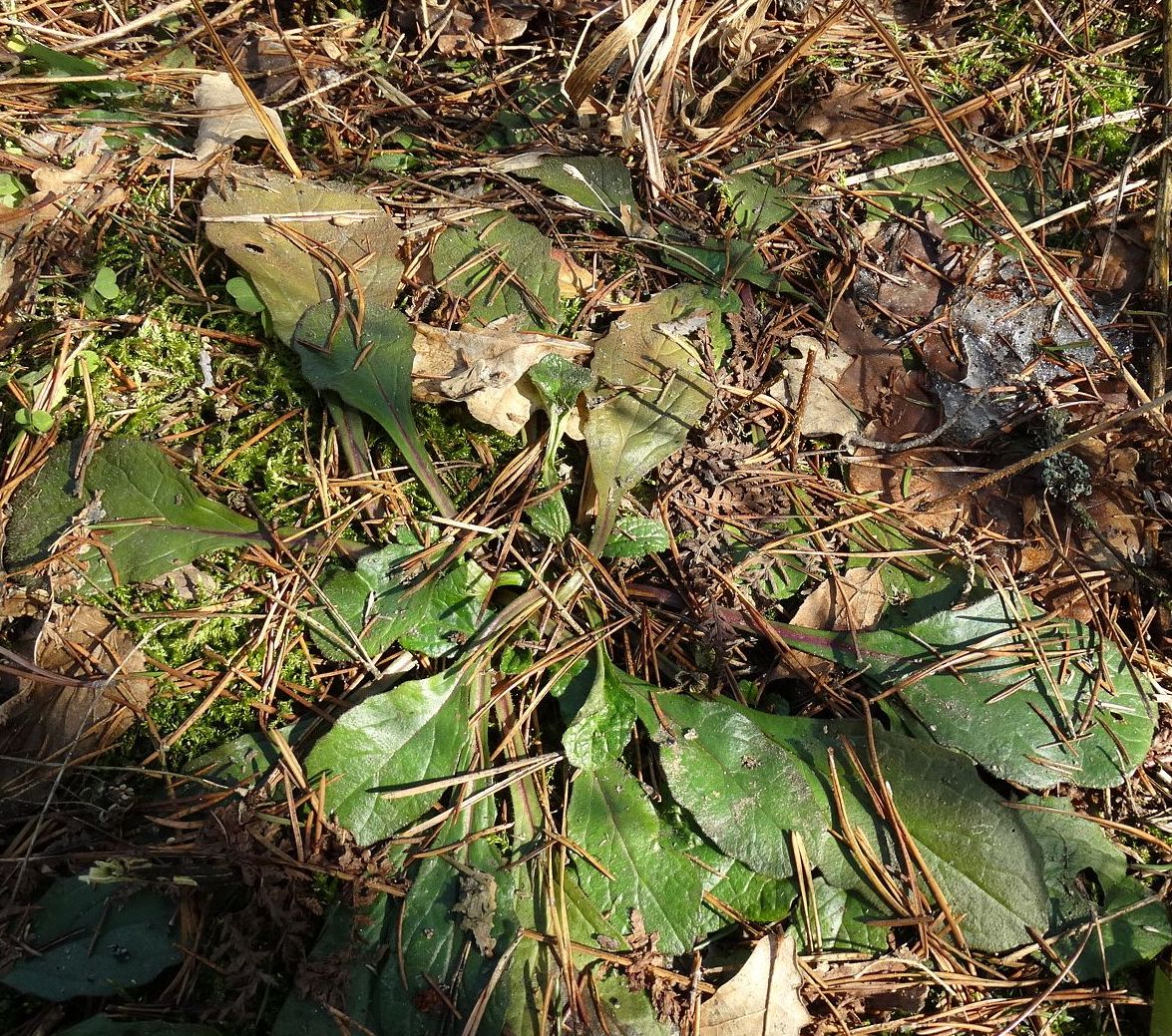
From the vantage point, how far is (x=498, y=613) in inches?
73.8

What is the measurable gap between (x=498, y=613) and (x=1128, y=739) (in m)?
1.46

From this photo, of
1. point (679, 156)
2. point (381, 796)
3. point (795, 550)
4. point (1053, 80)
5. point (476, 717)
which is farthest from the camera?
point (1053, 80)

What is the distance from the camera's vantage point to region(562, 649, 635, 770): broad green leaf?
5.58ft

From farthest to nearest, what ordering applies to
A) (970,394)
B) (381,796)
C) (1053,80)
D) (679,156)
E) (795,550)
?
(1053,80)
(679,156)
(970,394)
(795,550)
(381,796)

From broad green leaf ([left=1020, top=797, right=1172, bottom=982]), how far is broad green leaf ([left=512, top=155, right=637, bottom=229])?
5.88ft

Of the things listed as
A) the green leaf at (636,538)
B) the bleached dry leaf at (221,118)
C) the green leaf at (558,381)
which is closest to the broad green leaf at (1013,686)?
the green leaf at (636,538)

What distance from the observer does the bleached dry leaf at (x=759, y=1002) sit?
1.53 meters

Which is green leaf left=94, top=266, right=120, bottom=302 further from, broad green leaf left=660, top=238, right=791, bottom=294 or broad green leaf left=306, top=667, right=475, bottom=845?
broad green leaf left=660, top=238, right=791, bottom=294

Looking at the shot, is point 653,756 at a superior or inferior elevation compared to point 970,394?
inferior

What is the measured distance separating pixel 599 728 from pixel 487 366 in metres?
0.88

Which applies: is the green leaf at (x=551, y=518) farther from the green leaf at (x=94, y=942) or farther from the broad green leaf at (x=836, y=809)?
the green leaf at (x=94, y=942)

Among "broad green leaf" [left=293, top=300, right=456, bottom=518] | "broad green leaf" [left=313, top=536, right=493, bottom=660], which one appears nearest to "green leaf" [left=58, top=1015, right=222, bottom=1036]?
"broad green leaf" [left=313, top=536, right=493, bottom=660]

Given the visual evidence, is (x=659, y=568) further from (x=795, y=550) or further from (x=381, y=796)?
(x=381, y=796)

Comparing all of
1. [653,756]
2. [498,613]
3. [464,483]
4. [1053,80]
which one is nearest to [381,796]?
[498,613]
